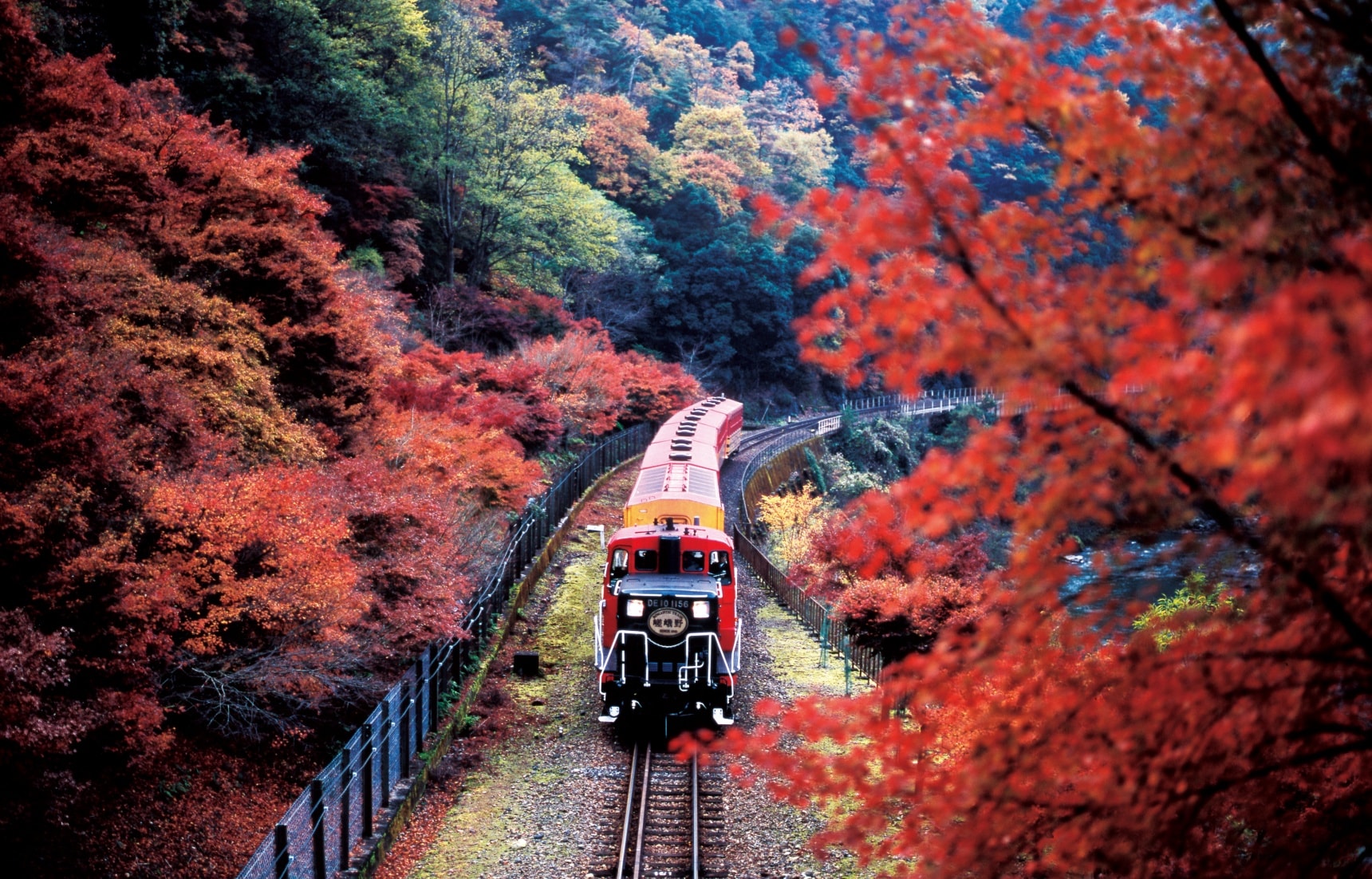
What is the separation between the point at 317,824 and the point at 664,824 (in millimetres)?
4139

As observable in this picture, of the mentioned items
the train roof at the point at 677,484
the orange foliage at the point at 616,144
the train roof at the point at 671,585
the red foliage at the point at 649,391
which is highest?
the orange foliage at the point at 616,144

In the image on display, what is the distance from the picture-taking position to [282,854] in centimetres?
741

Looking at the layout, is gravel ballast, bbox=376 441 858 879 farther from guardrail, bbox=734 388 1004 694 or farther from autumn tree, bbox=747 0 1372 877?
autumn tree, bbox=747 0 1372 877

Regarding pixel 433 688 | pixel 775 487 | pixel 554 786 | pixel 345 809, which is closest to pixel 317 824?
pixel 345 809

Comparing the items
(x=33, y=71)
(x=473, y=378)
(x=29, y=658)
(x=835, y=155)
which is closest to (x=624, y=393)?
(x=473, y=378)

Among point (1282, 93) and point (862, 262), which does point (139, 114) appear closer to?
point (862, 262)

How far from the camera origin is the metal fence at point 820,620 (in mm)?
16625

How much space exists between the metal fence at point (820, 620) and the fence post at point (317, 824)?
7.16 meters

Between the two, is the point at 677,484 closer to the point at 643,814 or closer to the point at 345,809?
the point at 643,814

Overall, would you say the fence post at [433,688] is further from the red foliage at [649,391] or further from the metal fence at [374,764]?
the red foliage at [649,391]

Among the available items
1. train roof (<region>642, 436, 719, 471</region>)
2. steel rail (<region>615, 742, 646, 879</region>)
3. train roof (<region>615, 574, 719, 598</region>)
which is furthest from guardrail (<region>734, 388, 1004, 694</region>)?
train roof (<region>642, 436, 719, 471</region>)

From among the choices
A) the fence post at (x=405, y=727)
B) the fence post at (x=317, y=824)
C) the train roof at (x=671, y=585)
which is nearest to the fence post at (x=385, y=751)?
the fence post at (x=405, y=727)

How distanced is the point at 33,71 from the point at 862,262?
11909 mm

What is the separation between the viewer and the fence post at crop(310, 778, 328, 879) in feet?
27.1
